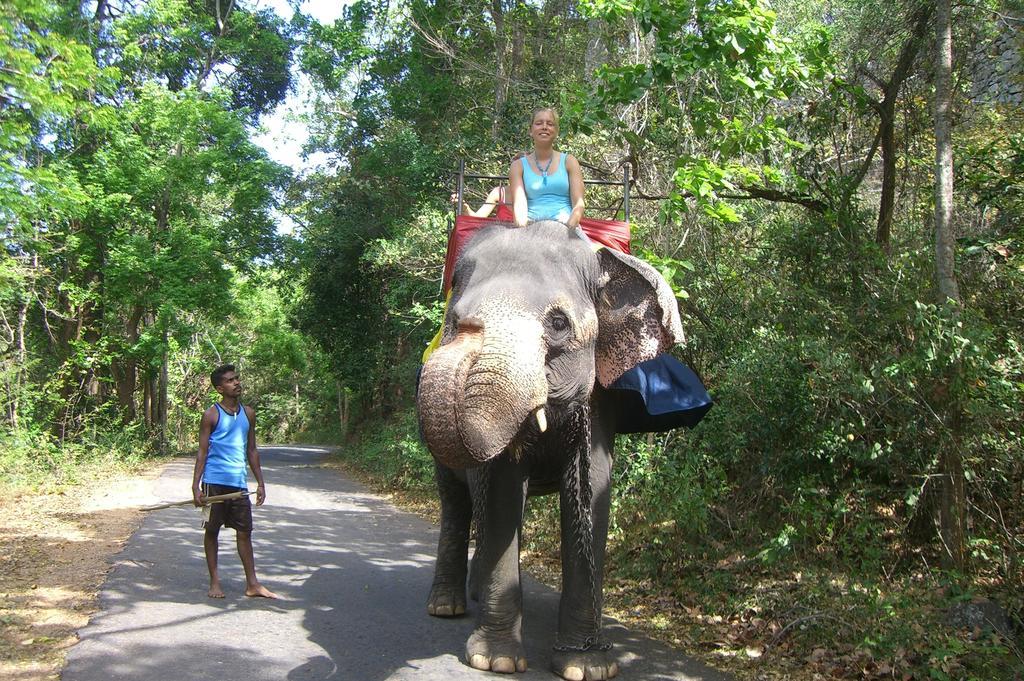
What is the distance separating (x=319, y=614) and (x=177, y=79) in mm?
24821

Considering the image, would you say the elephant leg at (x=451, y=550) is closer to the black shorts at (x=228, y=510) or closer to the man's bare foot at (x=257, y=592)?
the man's bare foot at (x=257, y=592)


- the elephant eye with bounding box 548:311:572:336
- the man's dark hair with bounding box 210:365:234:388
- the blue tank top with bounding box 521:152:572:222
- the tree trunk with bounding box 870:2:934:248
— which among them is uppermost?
the tree trunk with bounding box 870:2:934:248

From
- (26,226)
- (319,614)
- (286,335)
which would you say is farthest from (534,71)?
(286,335)

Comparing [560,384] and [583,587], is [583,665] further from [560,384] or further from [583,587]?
[560,384]

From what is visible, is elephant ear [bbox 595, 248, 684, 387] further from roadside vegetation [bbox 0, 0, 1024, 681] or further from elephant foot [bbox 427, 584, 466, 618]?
elephant foot [bbox 427, 584, 466, 618]

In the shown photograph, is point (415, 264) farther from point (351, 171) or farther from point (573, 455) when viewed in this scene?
point (573, 455)

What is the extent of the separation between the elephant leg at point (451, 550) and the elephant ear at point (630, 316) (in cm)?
208

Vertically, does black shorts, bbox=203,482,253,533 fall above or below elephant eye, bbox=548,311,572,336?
below

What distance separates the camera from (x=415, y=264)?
15648mm

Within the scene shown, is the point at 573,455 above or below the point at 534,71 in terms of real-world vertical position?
below

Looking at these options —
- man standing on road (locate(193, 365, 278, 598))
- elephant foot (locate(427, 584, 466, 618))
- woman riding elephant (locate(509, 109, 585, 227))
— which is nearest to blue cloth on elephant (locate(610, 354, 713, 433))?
woman riding elephant (locate(509, 109, 585, 227))

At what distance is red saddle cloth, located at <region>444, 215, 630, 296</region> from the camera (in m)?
5.84

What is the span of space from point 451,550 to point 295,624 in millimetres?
1250

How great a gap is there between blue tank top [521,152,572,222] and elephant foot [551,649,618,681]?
8.78 feet
